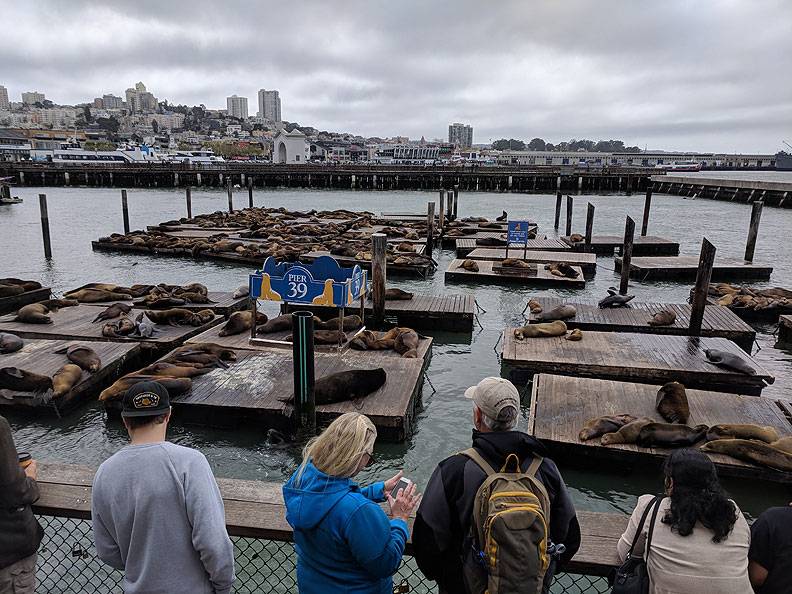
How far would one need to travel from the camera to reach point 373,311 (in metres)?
11.3

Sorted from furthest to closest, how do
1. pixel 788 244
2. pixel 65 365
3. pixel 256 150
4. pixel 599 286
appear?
1. pixel 256 150
2. pixel 788 244
3. pixel 599 286
4. pixel 65 365

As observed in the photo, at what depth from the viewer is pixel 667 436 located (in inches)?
232

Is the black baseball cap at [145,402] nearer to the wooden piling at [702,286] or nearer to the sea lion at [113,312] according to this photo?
the sea lion at [113,312]

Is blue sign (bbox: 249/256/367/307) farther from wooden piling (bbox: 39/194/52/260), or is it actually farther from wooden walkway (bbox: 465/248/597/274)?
wooden piling (bbox: 39/194/52/260)

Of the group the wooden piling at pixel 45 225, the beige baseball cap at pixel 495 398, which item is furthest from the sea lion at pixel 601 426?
the wooden piling at pixel 45 225

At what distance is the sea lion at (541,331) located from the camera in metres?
9.42

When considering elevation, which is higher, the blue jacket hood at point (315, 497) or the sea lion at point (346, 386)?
the blue jacket hood at point (315, 497)

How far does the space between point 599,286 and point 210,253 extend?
13.2 metres

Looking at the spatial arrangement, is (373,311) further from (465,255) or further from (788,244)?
(788,244)

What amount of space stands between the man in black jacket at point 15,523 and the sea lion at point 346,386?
4.27m

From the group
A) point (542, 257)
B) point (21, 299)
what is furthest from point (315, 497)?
point (542, 257)

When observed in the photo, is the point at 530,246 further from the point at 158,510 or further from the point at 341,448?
the point at 158,510

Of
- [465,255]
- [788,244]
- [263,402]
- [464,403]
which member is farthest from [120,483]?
[788,244]

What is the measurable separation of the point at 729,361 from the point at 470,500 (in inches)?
295
